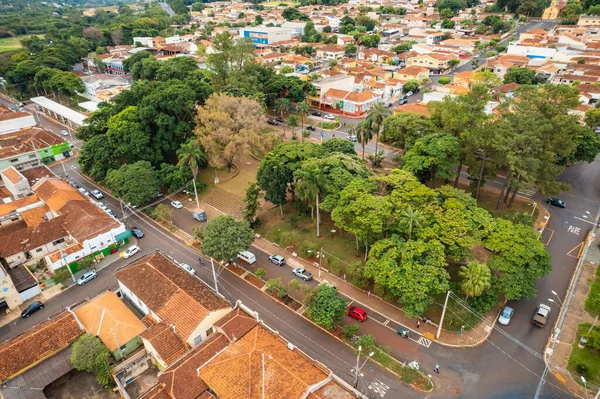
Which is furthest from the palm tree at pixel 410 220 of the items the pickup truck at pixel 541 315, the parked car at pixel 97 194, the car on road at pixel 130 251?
the parked car at pixel 97 194

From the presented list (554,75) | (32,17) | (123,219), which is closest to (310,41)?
(554,75)

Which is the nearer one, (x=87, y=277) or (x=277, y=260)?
(x=87, y=277)

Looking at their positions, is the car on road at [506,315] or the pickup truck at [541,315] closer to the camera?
the pickup truck at [541,315]

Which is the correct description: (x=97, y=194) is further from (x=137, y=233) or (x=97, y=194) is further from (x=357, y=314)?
(x=357, y=314)

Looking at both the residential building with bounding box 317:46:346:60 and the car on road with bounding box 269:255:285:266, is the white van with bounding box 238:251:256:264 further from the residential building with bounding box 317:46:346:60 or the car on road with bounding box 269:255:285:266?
the residential building with bounding box 317:46:346:60

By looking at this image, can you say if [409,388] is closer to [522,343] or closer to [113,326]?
[522,343]

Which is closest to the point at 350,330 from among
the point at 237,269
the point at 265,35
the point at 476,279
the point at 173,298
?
the point at 476,279

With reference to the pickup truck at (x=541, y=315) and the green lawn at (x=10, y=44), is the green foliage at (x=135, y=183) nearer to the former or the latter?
the pickup truck at (x=541, y=315)
